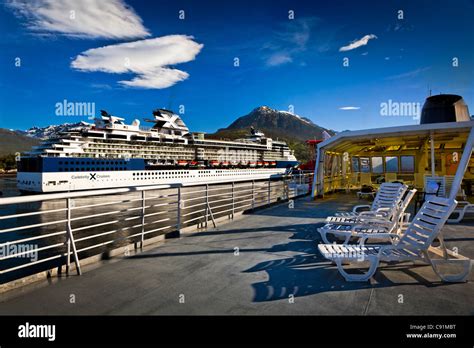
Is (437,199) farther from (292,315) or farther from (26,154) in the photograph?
(26,154)

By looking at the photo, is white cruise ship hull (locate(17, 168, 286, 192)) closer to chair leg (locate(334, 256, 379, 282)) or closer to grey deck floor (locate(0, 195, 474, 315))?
grey deck floor (locate(0, 195, 474, 315))

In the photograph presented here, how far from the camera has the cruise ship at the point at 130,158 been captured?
3181 cm

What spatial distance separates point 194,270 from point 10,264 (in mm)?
5513

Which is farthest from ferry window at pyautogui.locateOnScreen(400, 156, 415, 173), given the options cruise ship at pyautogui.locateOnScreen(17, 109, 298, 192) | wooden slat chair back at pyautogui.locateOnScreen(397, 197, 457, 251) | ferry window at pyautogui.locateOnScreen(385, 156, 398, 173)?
wooden slat chair back at pyautogui.locateOnScreen(397, 197, 457, 251)

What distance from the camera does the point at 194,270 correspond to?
135 inches

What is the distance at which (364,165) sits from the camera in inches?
676

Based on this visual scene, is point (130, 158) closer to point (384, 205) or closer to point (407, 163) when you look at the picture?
point (407, 163)

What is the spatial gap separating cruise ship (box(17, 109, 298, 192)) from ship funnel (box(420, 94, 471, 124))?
12.7 metres

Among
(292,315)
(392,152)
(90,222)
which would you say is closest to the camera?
(292,315)

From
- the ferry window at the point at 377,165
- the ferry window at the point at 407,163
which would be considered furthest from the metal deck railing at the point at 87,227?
the ferry window at the point at 407,163

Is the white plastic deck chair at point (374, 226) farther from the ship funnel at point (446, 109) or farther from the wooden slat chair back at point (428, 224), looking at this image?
the ship funnel at point (446, 109)

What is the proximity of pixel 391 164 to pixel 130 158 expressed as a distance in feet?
102

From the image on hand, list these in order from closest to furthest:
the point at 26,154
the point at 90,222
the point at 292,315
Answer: the point at 292,315, the point at 90,222, the point at 26,154
